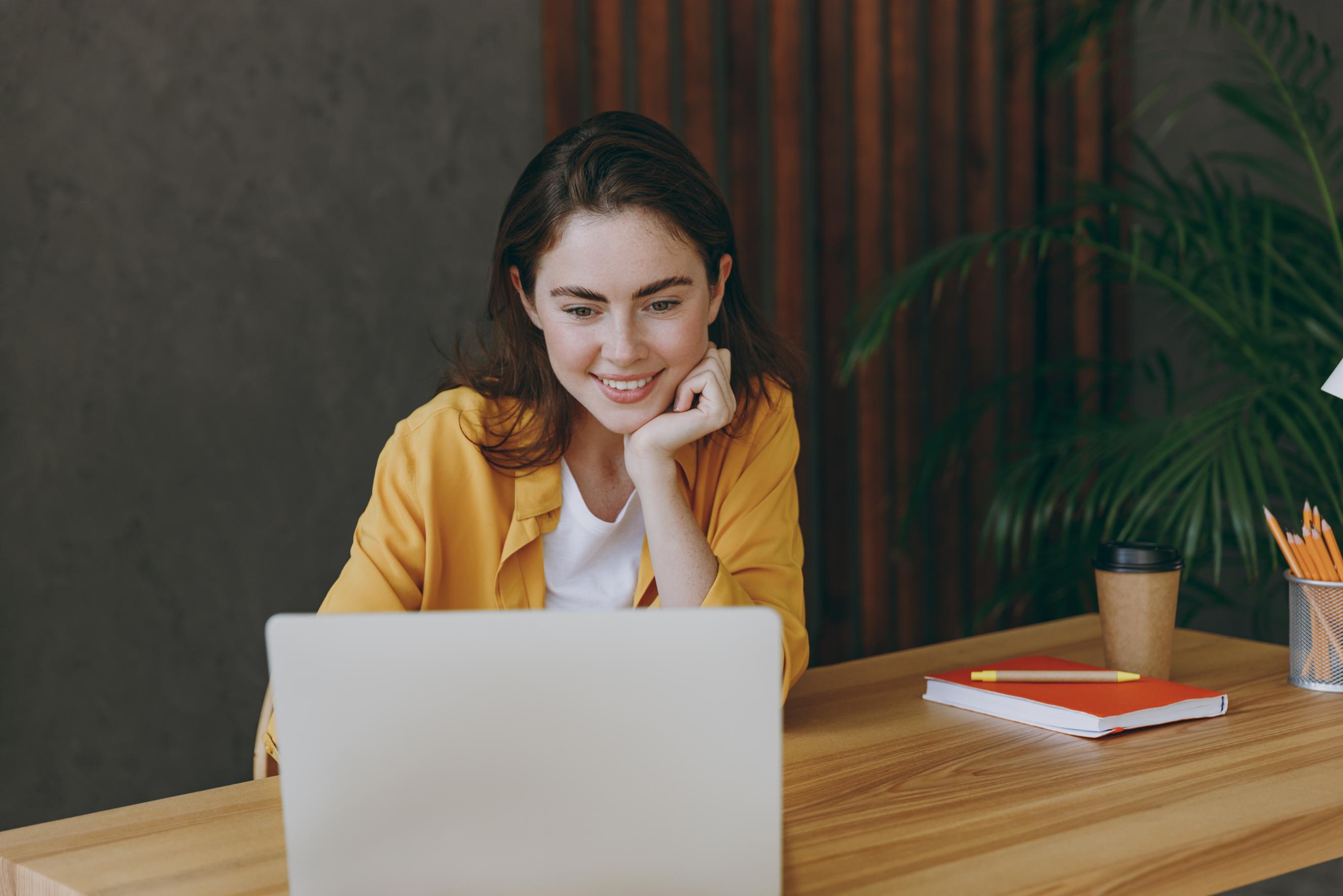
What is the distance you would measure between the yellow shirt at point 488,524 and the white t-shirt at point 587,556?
0.03 m

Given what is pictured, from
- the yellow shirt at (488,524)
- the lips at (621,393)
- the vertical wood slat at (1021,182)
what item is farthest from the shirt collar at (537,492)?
the vertical wood slat at (1021,182)

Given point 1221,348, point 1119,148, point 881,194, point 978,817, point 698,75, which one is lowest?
point 978,817

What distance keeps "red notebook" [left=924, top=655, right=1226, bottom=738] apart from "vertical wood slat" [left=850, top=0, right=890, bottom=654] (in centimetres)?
170

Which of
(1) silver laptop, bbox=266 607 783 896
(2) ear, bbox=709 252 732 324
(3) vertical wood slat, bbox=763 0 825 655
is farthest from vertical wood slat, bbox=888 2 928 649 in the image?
(1) silver laptop, bbox=266 607 783 896

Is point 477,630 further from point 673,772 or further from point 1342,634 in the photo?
point 1342,634

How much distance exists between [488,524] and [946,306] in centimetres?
193

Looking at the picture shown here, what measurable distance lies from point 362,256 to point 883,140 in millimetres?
1281

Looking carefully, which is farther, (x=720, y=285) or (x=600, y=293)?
(x=720, y=285)

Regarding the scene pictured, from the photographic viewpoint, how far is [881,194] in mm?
3064

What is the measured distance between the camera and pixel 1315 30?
2.89 meters

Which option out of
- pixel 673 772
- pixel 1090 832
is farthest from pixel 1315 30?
pixel 673 772

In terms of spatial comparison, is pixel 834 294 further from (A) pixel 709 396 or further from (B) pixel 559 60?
(A) pixel 709 396

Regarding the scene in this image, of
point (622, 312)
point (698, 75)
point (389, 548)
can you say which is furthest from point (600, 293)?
point (698, 75)

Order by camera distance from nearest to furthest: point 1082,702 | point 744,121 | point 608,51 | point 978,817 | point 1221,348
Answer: point 978,817 < point 1082,702 < point 1221,348 < point 608,51 < point 744,121
